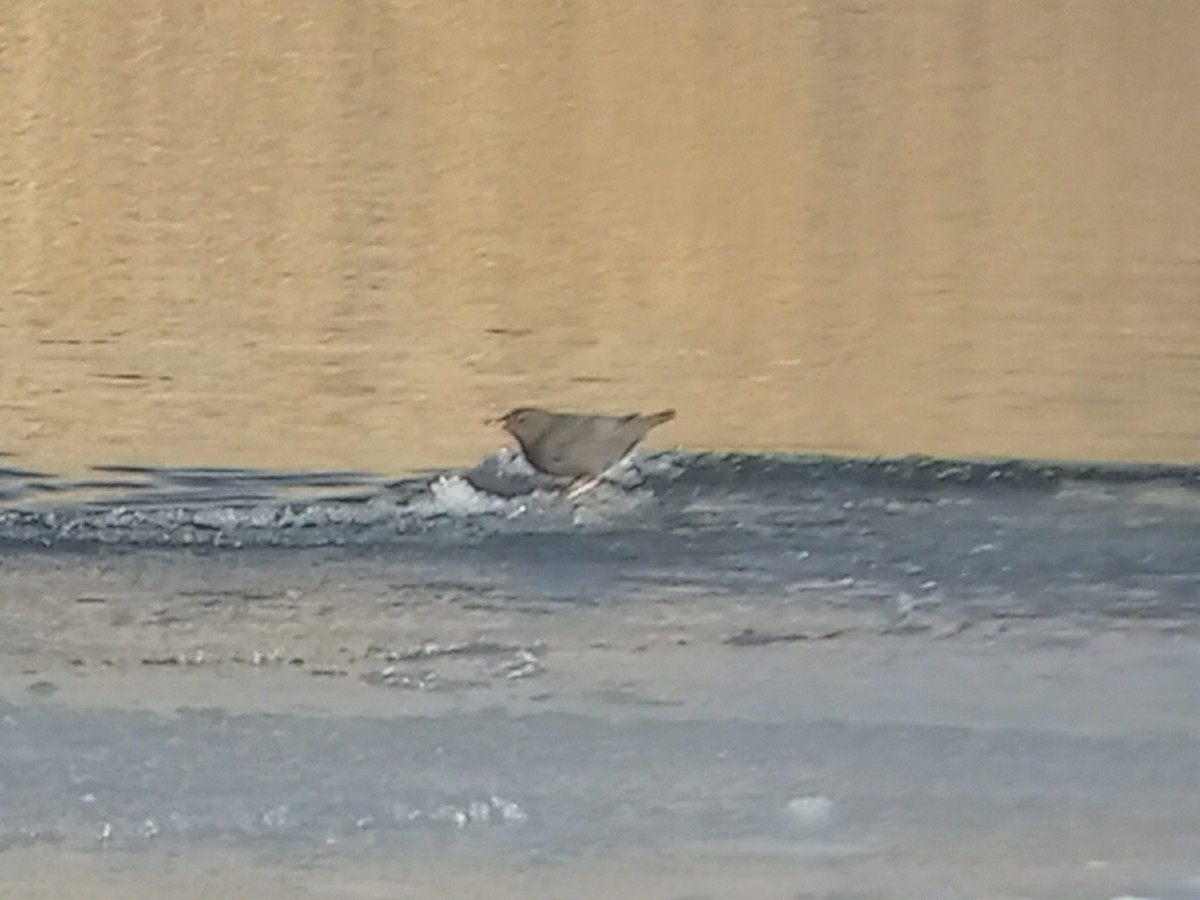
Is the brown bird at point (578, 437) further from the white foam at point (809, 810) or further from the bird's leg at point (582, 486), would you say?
the white foam at point (809, 810)

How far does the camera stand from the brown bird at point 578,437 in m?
0.64

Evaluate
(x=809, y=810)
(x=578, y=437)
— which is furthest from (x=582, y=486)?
(x=809, y=810)

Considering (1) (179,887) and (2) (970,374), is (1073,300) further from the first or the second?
(1) (179,887)

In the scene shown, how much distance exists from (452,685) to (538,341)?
0.14 metres

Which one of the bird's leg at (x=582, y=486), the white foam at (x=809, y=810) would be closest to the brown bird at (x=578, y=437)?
the bird's leg at (x=582, y=486)

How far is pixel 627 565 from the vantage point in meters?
0.63

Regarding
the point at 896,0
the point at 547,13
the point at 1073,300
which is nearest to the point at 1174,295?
the point at 1073,300

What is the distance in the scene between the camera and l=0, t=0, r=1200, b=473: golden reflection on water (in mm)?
648

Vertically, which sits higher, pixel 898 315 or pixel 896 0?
pixel 896 0

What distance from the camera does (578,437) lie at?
25.3 inches

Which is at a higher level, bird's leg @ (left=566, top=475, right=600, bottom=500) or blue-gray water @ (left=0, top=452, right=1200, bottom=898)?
bird's leg @ (left=566, top=475, right=600, bottom=500)

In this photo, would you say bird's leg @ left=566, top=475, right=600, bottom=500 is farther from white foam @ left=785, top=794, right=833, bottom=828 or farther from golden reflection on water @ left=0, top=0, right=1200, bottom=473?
white foam @ left=785, top=794, right=833, bottom=828

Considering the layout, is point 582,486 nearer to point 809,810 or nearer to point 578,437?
point 578,437

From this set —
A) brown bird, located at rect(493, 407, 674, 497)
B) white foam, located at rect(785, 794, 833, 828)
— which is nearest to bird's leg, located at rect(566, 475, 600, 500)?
brown bird, located at rect(493, 407, 674, 497)
